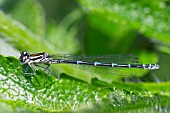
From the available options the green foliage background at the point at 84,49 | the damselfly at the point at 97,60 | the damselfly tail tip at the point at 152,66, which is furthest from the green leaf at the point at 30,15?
the damselfly tail tip at the point at 152,66

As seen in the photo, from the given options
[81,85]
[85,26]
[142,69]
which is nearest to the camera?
[81,85]

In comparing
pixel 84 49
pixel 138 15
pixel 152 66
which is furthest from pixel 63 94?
pixel 84 49

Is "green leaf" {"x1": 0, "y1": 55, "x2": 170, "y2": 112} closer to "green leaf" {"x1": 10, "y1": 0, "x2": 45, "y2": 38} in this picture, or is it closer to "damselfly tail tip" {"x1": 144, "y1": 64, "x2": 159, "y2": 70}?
"damselfly tail tip" {"x1": 144, "y1": 64, "x2": 159, "y2": 70}

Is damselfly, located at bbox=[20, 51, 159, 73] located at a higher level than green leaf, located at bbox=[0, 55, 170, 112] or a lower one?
higher

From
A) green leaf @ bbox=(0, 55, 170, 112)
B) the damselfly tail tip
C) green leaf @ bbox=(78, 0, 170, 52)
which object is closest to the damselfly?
the damselfly tail tip

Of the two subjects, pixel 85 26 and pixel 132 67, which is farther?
pixel 85 26

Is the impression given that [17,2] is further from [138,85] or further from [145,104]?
[145,104]

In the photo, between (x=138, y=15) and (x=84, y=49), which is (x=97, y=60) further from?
(x=84, y=49)

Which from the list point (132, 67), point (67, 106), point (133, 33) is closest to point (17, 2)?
point (133, 33)
